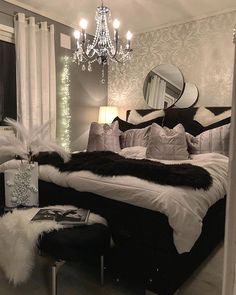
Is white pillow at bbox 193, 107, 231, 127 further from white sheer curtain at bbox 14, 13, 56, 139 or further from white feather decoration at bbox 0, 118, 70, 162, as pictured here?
white feather decoration at bbox 0, 118, 70, 162

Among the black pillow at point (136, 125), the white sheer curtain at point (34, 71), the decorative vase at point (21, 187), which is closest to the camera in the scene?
the decorative vase at point (21, 187)

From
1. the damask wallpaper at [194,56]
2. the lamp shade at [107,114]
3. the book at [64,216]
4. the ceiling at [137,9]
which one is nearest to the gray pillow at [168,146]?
the damask wallpaper at [194,56]

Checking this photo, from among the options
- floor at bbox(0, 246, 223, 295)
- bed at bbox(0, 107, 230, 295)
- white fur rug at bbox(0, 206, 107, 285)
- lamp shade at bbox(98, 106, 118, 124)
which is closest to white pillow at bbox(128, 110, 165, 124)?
lamp shade at bbox(98, 106, 118, 124)

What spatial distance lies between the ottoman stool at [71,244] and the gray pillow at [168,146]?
1.40m

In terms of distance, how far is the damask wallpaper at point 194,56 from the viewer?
342 cm

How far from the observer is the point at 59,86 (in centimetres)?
391

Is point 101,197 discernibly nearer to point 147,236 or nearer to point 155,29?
point 147,236

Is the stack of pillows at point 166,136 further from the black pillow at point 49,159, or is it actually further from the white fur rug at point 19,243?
the white fur rug at point 19,243

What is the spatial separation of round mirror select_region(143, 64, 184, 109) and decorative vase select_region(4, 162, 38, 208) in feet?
8.30

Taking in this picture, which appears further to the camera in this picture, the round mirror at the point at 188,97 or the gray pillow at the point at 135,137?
the round mirror at the point at 188,97

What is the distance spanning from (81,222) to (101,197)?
0.32 meters

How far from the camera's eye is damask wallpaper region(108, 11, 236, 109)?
3424mm

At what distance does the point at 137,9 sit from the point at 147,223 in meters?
2.88

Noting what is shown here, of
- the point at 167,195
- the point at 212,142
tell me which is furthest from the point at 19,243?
the point at 212,142
